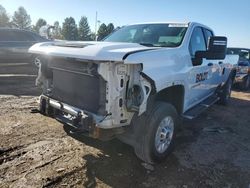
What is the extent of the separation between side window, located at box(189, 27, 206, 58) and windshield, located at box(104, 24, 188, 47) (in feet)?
0.81

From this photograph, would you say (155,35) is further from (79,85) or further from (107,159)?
(107,159)

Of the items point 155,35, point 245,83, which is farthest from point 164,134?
point 245,83

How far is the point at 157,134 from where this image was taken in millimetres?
3945

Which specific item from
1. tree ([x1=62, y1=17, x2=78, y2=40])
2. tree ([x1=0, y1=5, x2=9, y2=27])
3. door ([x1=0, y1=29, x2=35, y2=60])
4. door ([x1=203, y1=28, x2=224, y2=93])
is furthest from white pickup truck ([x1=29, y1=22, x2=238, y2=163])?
tree ([x1=0, y1=5, x2=9, y2=27])

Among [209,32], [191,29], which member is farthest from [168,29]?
[209,32]

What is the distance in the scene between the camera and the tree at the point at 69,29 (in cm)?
6706

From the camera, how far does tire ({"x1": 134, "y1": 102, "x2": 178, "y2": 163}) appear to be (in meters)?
3.70

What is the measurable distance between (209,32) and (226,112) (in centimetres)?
234

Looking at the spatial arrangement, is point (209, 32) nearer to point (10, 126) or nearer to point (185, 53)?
point (185, 53)

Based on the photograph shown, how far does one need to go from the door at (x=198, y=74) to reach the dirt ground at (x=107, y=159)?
0.72 meters

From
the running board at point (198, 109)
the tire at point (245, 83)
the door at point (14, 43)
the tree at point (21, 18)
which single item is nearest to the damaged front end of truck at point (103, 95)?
the running board at point (198, 109)

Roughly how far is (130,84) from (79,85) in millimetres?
733

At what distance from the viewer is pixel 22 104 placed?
675cm

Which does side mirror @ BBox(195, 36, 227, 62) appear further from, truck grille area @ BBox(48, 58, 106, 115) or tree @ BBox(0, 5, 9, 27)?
tree @ BBox(0, 5, 9, 27)
